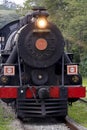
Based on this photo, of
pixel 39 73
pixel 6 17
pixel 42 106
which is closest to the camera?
pixel 42 106

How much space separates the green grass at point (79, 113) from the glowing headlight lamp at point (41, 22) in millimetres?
2820

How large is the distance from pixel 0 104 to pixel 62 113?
426 centimetres

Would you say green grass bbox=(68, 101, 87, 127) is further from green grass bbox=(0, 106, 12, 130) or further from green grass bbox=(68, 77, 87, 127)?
green grass bbox=(0, 106, 12, 130)

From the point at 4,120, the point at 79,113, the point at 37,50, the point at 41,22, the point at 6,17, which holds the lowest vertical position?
the point at 6,17

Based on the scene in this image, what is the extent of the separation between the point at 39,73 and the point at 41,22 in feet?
4.74

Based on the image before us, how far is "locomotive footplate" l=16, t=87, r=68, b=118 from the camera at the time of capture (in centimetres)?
1226

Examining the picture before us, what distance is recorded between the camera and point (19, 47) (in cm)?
1259

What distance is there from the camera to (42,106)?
482 inches

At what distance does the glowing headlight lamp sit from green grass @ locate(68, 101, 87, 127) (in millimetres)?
2820

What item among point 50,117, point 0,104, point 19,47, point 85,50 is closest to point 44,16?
point 19,47

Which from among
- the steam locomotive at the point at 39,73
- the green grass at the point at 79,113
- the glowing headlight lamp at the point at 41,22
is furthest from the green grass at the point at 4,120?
the glowing headlight lamp at the point at 41,22

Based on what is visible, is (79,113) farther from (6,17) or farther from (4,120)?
(6,17)

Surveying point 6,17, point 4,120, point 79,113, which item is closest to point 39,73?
point 4,120

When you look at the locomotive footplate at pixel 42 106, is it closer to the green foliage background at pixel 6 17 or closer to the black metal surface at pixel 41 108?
the black metal surface at pixel 41 108
